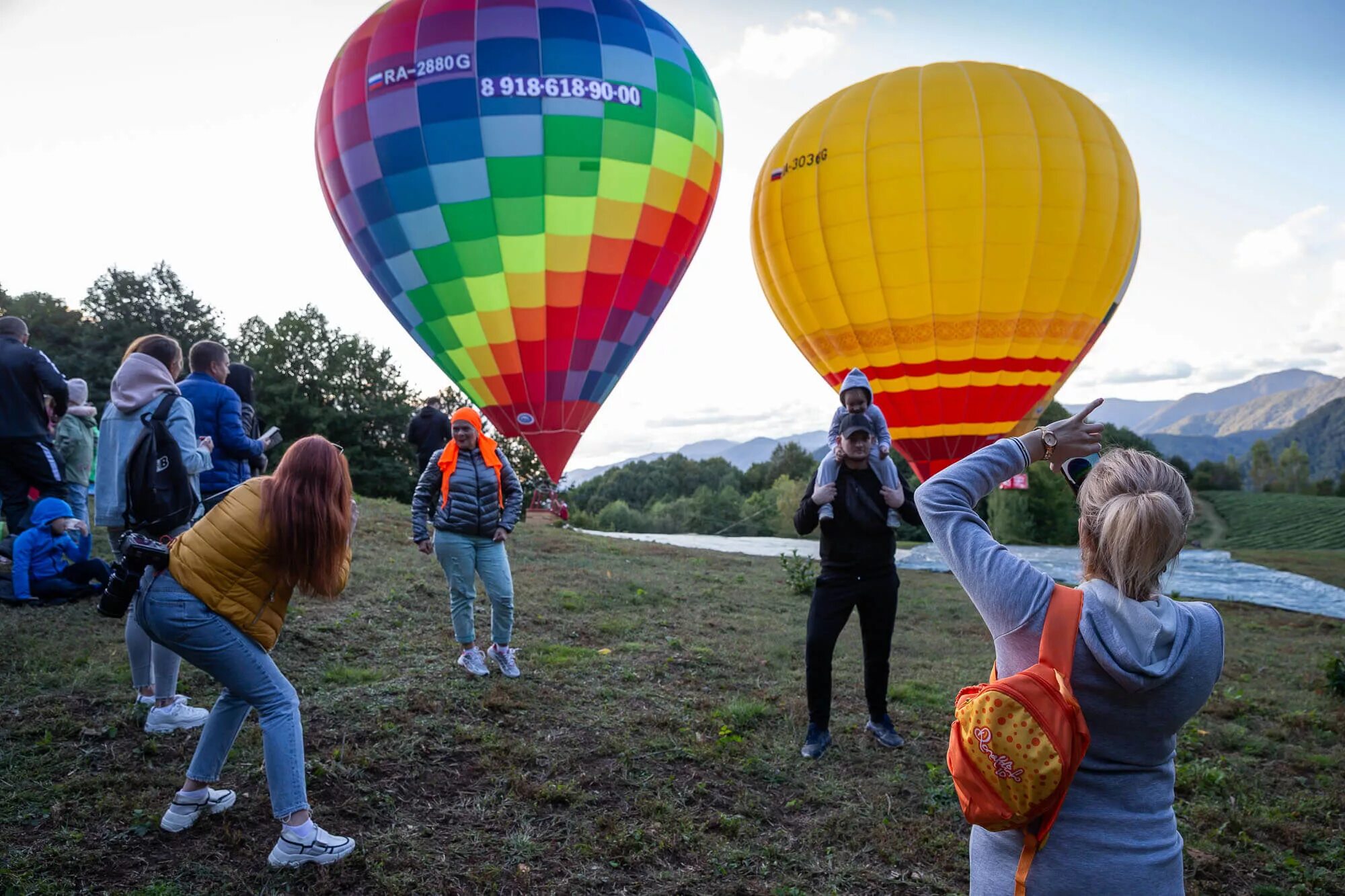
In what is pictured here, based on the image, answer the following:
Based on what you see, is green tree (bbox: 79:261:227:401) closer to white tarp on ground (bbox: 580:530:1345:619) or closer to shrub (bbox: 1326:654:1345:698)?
white tarp on ground (bbox: 580:530:1345:619)

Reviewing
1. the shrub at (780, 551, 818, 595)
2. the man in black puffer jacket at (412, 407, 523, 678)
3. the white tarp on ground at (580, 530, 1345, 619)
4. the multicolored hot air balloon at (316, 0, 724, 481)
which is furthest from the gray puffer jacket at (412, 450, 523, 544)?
the white tarp on ground at (580, 530, 1345, 619)

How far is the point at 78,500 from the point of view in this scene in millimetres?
7531

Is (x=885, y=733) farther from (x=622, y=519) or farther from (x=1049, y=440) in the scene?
(x=622, y=519)

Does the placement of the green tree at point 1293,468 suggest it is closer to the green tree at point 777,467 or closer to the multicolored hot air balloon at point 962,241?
the green tree at point 777,467

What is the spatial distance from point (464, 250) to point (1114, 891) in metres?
9.93

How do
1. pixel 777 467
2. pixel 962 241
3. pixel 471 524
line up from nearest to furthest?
pixel 471 524 → pixel 962 241 → pixel 777 467

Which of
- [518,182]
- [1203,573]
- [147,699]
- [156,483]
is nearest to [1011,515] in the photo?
[1203,573]

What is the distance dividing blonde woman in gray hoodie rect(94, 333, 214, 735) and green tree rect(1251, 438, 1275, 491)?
82.9m

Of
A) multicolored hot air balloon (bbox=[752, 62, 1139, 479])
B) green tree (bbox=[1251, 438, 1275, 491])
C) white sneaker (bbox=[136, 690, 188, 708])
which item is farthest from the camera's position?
green tree (bbox=[1251, 438, 1275, 491])

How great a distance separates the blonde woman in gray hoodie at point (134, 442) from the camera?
177 inches

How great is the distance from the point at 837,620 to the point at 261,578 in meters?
3.22

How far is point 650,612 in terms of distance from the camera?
9.23 meters

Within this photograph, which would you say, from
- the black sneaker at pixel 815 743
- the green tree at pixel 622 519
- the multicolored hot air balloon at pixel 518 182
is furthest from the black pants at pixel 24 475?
the green tree at pixel 622 519

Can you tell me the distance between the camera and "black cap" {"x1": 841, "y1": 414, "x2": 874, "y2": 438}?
16.9 feet
